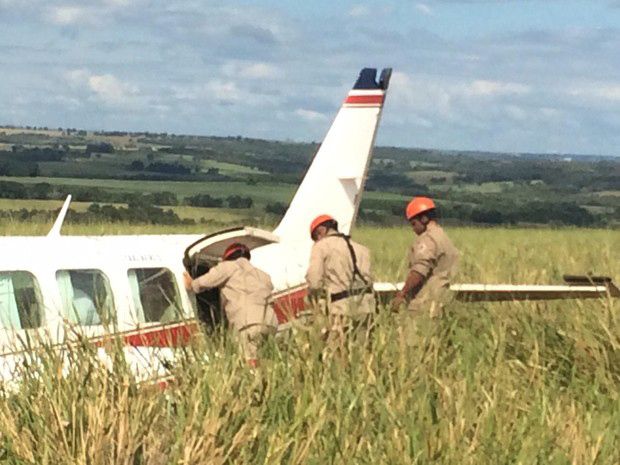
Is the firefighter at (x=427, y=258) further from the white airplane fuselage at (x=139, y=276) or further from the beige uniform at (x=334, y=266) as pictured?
the white airplane fuselage at (x=139, y=276)

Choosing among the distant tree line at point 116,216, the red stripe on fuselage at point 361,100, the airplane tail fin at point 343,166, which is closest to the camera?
the airplane tail fin at point 343,166

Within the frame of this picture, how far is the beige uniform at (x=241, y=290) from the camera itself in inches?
393

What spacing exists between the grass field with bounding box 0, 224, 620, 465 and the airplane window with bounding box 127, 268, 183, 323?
2.63 m

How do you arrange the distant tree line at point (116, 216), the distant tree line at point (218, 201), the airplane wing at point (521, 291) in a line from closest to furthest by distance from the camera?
the airplane wing at point (521, 291)
the distant tree line at point (116, 216)
the distant tree line at point (218, 201)

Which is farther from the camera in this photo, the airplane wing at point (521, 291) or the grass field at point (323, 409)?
the airplane wing at point (521, 291)

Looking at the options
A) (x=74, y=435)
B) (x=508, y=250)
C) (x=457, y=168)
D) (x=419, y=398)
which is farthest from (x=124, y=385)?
(x=457, y=168)

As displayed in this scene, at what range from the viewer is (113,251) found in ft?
34.8

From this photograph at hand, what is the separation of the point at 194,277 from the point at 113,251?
772 millimetres

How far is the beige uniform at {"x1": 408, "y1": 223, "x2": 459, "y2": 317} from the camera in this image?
38.0ft

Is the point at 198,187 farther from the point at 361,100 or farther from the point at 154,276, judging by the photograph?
the point at 154,276

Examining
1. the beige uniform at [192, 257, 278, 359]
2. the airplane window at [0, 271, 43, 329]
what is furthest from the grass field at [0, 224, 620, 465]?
the airplane window at [0, 271, 43, 329]

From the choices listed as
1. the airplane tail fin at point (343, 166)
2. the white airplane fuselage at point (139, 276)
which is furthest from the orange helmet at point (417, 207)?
the airplane tail fin at point (343, 166)

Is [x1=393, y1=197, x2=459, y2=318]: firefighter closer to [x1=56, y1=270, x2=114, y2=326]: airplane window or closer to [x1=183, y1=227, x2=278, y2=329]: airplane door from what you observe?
[x1=183, y1=227, x2=278, y2=329]: airplane door

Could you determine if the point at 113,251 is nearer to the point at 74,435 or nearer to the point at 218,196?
the point at 74,435
